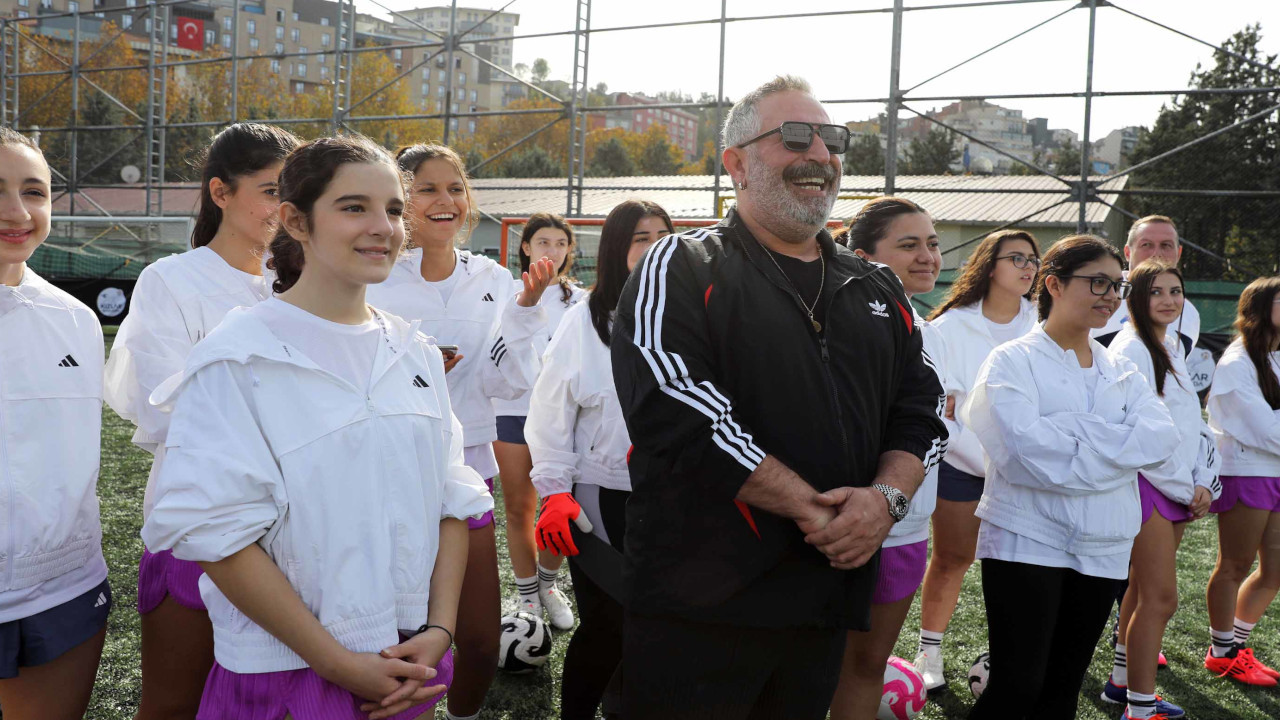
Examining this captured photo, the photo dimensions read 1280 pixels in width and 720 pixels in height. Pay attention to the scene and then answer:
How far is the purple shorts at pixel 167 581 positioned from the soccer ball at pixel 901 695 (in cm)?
246

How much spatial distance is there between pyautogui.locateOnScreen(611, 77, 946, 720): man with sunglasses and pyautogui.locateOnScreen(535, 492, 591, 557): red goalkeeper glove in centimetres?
71

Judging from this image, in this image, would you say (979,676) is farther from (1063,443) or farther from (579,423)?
(579,423)

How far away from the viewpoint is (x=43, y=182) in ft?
7.33

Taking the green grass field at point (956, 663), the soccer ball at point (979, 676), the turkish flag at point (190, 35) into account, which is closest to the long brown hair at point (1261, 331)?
the green grass field at point (956, 663)

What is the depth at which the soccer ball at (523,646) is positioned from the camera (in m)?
3.88

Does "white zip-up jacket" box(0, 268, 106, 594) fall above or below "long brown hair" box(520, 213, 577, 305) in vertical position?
below

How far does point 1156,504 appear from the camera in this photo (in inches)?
138

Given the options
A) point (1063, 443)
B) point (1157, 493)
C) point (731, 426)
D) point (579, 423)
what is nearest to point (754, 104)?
point (731, 426)

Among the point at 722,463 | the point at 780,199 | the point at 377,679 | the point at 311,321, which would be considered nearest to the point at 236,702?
the point at 377,679

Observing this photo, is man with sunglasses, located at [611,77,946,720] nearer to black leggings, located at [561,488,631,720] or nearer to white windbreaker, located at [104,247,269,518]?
black leggings, located at [561,488,631,720]

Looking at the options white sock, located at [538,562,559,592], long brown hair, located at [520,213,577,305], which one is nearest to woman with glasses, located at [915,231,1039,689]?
white sock, located at [538,562,559,592]

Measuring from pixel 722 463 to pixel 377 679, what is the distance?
2.61ft

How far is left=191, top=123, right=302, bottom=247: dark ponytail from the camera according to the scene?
96.3 inches

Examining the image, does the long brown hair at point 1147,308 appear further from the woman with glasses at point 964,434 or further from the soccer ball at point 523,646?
the soccer ball at point 523,646
